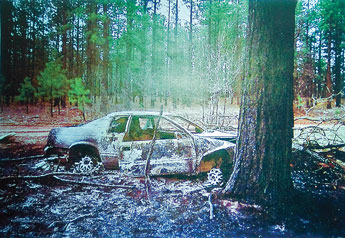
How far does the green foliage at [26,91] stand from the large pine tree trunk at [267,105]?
2744 millimetres

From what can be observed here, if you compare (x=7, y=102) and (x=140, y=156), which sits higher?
(x=7, y=102)

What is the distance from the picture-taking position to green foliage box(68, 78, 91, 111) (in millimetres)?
2521

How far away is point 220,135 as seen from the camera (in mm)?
2662

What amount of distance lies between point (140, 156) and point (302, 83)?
2375mm

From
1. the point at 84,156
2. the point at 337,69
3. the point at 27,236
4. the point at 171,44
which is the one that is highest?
the point at 171,44

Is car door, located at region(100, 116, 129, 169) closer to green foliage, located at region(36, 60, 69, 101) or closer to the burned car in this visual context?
the burned car

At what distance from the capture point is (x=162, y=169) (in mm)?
2447

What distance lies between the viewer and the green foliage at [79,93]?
8.27 ft

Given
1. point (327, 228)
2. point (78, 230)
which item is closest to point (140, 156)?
point (78, 230)

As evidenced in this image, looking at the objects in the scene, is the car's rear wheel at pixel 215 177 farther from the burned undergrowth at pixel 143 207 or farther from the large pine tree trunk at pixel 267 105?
the large pine tree trunk at pixel 267 105

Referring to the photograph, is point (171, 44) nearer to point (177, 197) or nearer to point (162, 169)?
point (162, 169)

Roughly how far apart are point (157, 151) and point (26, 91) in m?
1.92

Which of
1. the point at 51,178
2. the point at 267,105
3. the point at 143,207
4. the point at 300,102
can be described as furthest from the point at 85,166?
the point at 300,102

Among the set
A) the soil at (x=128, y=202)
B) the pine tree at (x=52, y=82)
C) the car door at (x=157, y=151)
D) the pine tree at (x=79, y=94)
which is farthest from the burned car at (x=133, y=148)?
the pine tree at (x=52, y=82)
